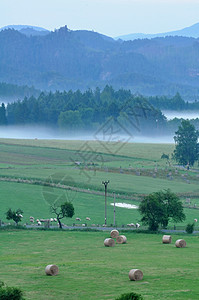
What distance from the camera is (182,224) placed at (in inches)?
3482

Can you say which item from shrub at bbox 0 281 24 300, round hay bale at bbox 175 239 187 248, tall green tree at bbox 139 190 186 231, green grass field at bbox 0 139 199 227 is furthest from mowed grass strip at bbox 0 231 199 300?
green grass field at bbox 0 139 199 227

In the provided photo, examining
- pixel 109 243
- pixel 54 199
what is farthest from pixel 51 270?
pixel 54 199

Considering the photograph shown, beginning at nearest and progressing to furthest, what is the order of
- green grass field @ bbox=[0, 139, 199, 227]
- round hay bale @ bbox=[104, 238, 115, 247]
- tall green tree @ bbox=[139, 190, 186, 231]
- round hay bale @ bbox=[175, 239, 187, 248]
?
round hay bale @ bbox=[175, 239, 187, 248]
round hay bale @ bbox=[104, 238, 115, 247]
tall green tree @ bbox=[139, 190, 186, 231]
green grass field @ bbox=[0, 139, 199, 227]

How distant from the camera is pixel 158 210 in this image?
80812 millimetres

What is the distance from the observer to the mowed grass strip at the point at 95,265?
39.4 metres

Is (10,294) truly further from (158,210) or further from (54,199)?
(54,199)

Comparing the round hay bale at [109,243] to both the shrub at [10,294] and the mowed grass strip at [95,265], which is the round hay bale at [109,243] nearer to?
the mowed grass strip at [95,265]

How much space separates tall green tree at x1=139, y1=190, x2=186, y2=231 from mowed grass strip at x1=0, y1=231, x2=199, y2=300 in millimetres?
8467

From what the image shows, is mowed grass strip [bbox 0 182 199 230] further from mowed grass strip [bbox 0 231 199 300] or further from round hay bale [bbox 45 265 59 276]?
round hay bale [bbox 45 265 59 276]

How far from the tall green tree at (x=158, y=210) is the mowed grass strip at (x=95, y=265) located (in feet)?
27.8

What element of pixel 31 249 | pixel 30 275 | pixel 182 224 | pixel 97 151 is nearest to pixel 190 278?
pixel 30 275

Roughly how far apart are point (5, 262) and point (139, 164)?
11642cm

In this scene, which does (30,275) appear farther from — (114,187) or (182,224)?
(114,187)

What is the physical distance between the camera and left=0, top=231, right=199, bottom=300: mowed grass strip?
39.4 meters
